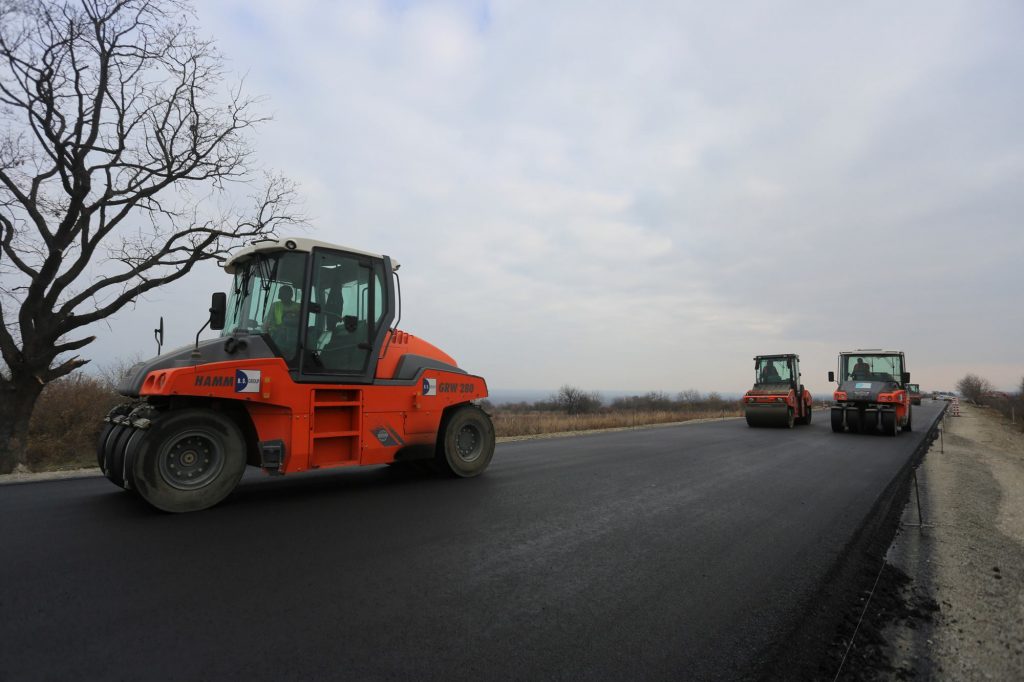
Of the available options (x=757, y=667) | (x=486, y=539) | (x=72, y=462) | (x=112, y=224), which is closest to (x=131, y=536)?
(x=486, y=539)

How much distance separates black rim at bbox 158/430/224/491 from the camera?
484cm

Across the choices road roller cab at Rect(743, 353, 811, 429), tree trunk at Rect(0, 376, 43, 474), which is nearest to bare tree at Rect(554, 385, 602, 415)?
road roller cab at Rect(743, 353, 811, 429)

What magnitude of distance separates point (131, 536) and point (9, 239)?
10994 mm

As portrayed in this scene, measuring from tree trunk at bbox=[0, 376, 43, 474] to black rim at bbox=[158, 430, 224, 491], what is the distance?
8.83 metres

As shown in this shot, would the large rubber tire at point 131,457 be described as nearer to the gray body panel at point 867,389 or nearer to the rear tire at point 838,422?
the rear tire at point 838,422

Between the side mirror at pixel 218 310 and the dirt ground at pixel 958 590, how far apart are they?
654cm

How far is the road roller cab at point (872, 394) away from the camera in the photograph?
1592 centimetres

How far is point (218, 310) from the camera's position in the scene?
19.6ft

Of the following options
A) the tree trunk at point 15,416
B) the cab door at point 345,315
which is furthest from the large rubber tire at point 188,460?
the tree trunk at point 15,416

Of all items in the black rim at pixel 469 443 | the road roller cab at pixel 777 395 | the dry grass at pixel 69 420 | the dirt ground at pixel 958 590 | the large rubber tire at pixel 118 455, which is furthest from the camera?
the road roller cab at pixel 777 395

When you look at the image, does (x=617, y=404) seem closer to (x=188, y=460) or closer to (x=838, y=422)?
(x=838, y=422)

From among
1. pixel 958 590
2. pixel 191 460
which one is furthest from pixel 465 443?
pixel 958 590

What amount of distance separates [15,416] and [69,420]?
3774mm

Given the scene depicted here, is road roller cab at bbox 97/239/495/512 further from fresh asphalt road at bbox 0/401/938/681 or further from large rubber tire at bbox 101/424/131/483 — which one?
fresh asphalt road at bbox 0/401/938/681
